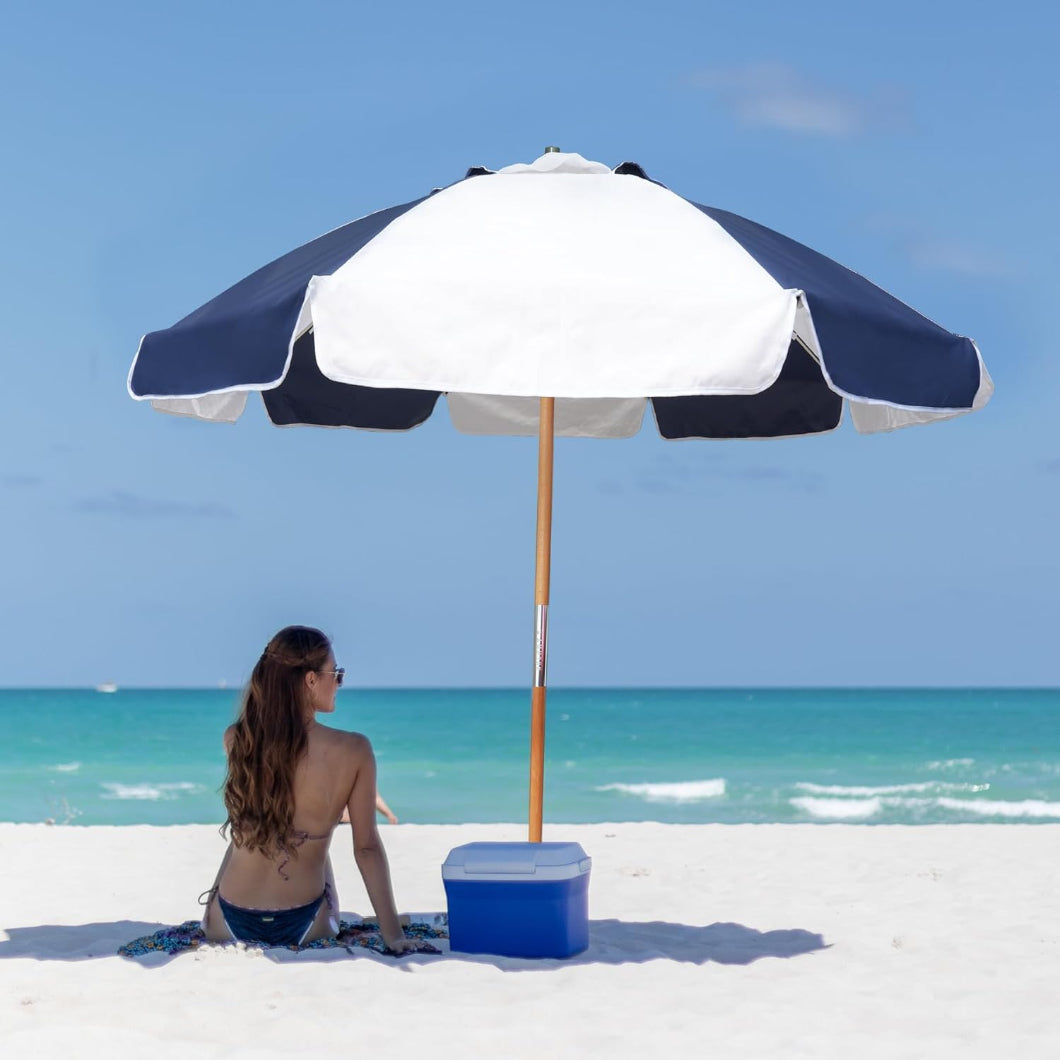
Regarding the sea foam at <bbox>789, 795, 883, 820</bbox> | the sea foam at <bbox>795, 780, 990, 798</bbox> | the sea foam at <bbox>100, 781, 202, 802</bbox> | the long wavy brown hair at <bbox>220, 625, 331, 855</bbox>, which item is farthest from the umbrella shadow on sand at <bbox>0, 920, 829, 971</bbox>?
the sea foam at <bbox>795, 780, 990, 798</bbox>

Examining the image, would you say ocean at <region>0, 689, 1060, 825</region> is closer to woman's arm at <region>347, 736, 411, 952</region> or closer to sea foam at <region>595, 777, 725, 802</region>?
sea foam at <region>595, 777, 725, 802</region>

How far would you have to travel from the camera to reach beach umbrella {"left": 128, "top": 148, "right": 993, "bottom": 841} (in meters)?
3.45

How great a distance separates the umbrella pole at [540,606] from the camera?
4348 millimetres

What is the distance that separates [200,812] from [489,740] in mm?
16044

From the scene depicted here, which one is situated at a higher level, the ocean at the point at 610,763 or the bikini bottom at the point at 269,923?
the bikini bottom at the point at 269,923

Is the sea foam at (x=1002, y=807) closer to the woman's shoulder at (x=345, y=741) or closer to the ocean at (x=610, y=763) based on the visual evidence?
the ocean at (x=610, y=763)

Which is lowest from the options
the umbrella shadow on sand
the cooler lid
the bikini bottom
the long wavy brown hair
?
the umbrella shadow on sand

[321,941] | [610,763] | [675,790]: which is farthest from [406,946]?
[610,763]

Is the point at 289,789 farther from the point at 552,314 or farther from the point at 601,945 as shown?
the point at 552,314

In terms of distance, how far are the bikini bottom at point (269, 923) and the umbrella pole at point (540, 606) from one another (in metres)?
0.72

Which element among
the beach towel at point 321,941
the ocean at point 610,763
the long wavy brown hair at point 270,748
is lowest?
the ocean at point 610,763

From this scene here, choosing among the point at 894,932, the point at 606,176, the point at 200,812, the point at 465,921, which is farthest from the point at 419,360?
the point at 200,812

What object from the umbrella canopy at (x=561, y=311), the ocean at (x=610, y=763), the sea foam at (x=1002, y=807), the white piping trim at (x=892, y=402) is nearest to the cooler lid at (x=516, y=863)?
the umbrella canopy at (x=561, y=311)

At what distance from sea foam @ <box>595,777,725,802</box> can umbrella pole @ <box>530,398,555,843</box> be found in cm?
1621
